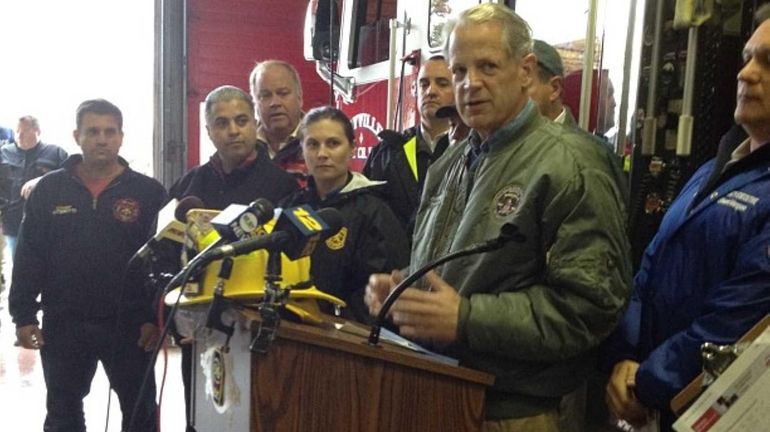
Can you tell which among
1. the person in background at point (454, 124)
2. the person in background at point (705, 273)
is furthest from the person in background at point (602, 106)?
the person in background at point (705, 273)

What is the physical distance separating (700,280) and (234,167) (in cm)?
181

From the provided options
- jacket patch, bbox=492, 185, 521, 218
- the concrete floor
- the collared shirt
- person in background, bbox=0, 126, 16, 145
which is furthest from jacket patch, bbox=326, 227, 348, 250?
person in background, bbox=0, 126, 16, 145

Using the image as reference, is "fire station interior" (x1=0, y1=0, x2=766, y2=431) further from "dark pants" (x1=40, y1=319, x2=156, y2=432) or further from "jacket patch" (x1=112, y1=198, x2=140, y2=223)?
"jacket patch" (x1=112, y1=198, x2=140, y2=223)

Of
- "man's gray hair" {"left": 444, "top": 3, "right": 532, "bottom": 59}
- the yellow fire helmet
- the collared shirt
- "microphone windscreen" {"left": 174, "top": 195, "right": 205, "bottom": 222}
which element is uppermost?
"man's gray hair" {"left": 444, "top": 3, "right": 532, "bottom": 59}

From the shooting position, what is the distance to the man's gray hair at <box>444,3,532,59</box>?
154 cm

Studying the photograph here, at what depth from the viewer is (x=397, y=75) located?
3.77m

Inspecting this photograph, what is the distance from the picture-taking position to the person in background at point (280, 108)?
3.14 metres

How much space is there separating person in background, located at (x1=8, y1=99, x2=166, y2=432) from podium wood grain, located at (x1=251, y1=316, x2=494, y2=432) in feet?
5.96

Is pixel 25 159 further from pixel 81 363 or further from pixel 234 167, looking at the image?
pixel 234 167

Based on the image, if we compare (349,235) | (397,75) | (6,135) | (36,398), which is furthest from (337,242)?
(6,135)

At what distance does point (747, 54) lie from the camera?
1501mm

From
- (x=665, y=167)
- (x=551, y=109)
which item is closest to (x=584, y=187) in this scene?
(x=665, y=167)

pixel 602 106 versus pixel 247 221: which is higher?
pixel 602 106

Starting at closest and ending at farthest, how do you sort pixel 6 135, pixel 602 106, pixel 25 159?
pixel 602 106 → pixel 25 159 → pixel 6 135
